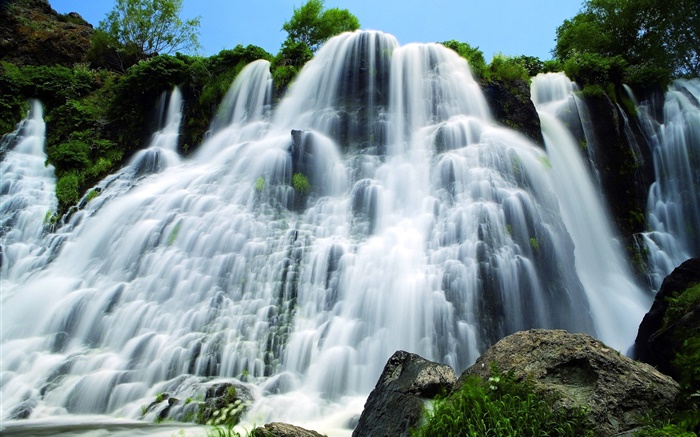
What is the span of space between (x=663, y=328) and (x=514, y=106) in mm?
9293

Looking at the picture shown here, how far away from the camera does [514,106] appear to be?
15406 millimetres

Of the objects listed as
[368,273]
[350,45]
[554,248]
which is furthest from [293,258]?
[350,45]

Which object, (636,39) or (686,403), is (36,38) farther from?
(636,39)

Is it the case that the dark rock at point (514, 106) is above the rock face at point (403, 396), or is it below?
above

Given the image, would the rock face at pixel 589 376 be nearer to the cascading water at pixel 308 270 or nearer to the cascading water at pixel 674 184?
the cascading water at pixel 308 270

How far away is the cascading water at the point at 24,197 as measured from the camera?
12547 mm

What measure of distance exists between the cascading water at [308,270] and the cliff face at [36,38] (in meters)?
10.8

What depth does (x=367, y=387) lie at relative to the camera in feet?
27.3

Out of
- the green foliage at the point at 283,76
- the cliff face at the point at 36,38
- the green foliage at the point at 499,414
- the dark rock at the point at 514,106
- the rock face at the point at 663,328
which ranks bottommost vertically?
the green foliage at the point at 499,414

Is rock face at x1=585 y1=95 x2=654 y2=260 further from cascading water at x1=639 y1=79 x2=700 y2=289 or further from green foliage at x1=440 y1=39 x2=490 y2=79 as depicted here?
green foliage at x1=440 y1=39 x2=490 y2=79

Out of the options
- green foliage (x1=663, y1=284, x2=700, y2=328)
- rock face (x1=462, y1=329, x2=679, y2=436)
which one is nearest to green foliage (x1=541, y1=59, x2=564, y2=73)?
green foliage (x1=663, y1=284, x2=700, y2=328)

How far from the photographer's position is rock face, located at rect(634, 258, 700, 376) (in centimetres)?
747

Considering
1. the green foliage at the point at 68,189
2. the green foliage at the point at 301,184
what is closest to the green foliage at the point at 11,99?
the green foliage at the point at 68,189

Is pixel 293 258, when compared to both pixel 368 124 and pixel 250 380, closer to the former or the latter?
pixel 250 380
